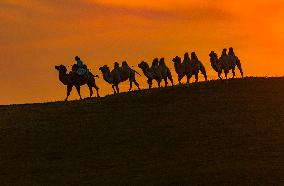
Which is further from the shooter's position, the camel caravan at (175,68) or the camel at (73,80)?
the camel caravan at (175,68)

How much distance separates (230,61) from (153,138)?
21.3 meters

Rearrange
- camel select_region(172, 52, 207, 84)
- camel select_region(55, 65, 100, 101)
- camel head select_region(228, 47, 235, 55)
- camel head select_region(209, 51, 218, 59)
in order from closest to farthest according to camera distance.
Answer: camel select_region(55, 65, 100, 101) < camel select_region(172, 52, 207, 84) < camel head select_region(209, 51, 218, 59) < camel head select_region(228, 47, 235, 55)

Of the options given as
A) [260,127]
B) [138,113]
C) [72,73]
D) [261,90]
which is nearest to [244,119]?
[260,127]

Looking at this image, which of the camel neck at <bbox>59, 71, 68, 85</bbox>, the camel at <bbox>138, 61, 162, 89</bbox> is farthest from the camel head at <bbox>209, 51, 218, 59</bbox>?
the camel neck at <bbox>59, 71, 68, 85</bbox>

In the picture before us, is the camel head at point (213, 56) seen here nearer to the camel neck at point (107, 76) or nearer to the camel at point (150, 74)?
the camel at point (150, 74)

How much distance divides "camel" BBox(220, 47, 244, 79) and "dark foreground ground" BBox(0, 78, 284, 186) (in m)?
4.47

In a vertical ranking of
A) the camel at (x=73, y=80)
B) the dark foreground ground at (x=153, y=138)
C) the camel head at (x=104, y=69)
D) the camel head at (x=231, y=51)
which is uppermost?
the camel head at (x=231, y=51)

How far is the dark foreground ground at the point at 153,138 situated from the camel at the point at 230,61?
4.47m

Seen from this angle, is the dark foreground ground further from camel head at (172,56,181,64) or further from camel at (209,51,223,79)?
camel head at (172,56,181,64)

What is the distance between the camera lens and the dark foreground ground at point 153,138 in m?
29.7

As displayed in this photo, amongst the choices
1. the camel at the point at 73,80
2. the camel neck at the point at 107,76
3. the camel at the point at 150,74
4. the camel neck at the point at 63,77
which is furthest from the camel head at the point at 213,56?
the camel neck at the point at 63,77

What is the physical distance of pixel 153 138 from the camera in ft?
121

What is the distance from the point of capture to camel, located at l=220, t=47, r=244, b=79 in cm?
5650

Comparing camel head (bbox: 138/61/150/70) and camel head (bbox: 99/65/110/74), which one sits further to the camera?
camel head (bbox: 138/61/150/70)
